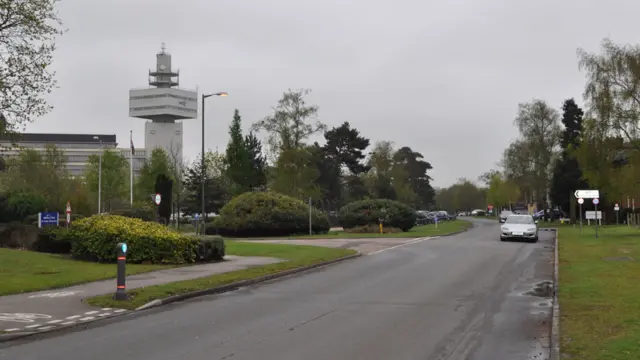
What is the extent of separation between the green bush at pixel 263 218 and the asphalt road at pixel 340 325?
28.3 metres

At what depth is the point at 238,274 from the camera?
17.9 m

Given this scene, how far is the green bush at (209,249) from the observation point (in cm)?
2206

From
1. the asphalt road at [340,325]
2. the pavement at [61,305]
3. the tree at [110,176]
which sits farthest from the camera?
the tree at [110,176]

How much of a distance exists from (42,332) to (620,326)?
27.9 ft

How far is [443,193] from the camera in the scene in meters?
150

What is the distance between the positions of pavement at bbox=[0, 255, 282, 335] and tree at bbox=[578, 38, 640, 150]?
3149 cm

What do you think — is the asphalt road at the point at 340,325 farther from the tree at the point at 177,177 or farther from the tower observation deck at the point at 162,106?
the tower observation deck at the point at 162,106

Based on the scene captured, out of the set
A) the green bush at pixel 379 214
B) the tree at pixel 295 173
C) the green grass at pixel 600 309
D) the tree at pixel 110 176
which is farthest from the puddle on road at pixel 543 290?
the tree at pixel 110 176

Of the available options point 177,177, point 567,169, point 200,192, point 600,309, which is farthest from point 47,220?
point 567,169

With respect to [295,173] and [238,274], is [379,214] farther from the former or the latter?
[238,274]

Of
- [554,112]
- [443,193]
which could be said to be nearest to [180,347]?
[554,112]

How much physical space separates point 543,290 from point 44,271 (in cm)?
1275

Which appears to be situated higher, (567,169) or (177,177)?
(567,169)

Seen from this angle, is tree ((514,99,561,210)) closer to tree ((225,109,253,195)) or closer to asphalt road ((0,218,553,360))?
tree ((225,109,253,195))
